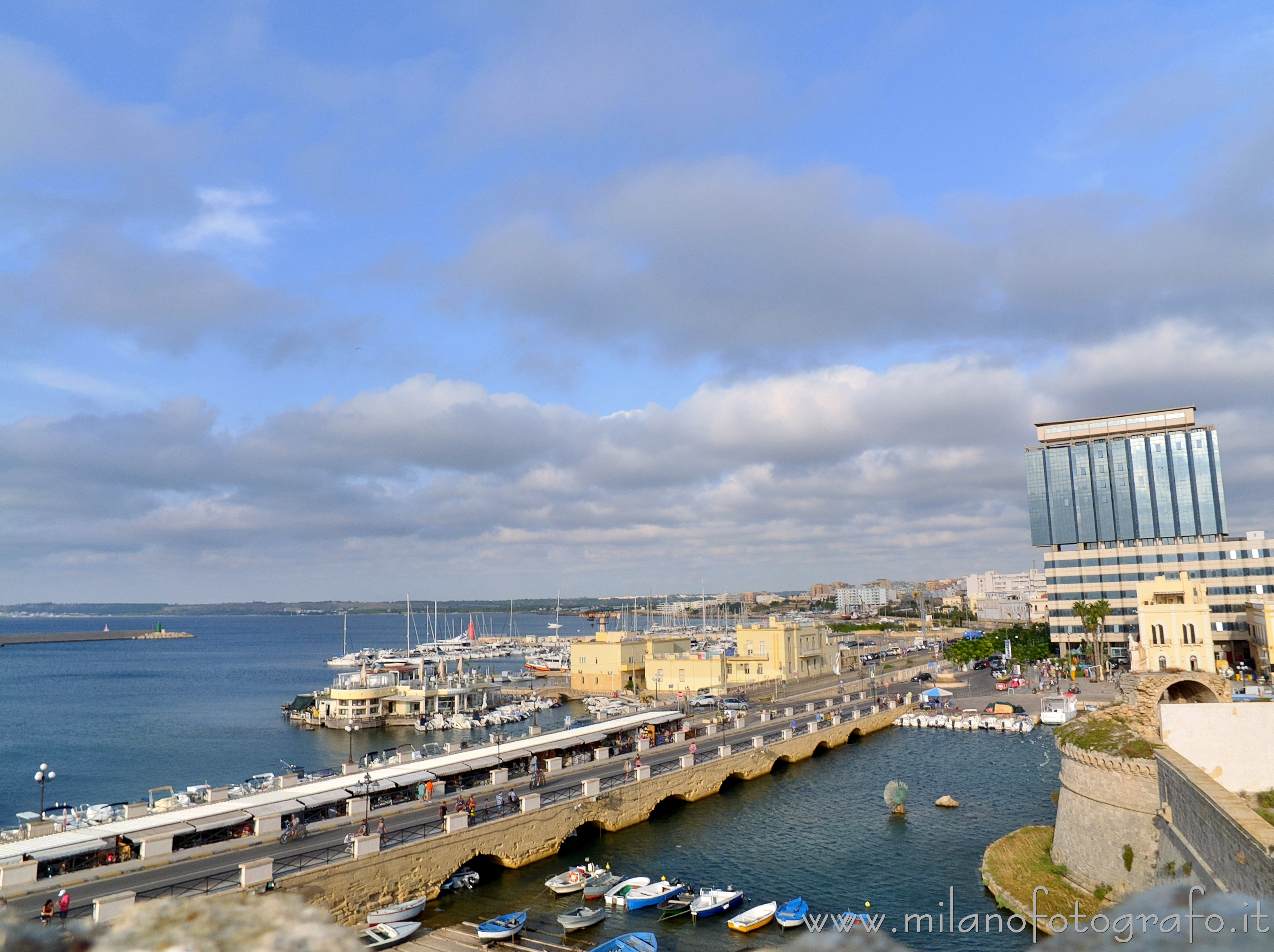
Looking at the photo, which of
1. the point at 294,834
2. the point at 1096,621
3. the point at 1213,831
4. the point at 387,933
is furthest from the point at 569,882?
the point at 1096,621

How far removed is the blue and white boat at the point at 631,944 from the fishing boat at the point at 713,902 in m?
2.99

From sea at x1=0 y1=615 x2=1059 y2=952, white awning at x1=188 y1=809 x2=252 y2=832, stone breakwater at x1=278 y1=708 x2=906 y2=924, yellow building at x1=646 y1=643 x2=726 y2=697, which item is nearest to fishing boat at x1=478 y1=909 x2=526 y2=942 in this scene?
sea at x1=0 y1=615 x2=1059 y2=952

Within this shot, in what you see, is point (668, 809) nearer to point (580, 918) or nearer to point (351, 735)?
point (580, 918)

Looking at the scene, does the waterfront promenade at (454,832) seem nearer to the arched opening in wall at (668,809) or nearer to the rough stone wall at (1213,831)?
the arched opening in wall at (668,809)

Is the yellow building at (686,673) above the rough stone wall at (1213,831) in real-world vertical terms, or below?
below

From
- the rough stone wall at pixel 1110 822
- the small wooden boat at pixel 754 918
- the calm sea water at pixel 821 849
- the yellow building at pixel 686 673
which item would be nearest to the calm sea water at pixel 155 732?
Answer: the yellow building at pixel 686 673

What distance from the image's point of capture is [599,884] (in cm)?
2636

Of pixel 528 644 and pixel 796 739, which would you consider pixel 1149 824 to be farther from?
pixel 528 644

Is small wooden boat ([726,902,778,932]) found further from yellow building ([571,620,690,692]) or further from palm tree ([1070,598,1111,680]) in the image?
palm tree ([1070,598,1111,680])

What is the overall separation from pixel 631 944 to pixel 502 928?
369 centimetres

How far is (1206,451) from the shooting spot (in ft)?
316

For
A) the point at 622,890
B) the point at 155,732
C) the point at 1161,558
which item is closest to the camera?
the point at 622,890

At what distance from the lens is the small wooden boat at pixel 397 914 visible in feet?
73.9

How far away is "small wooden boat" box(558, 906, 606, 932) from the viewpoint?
77.2ft
